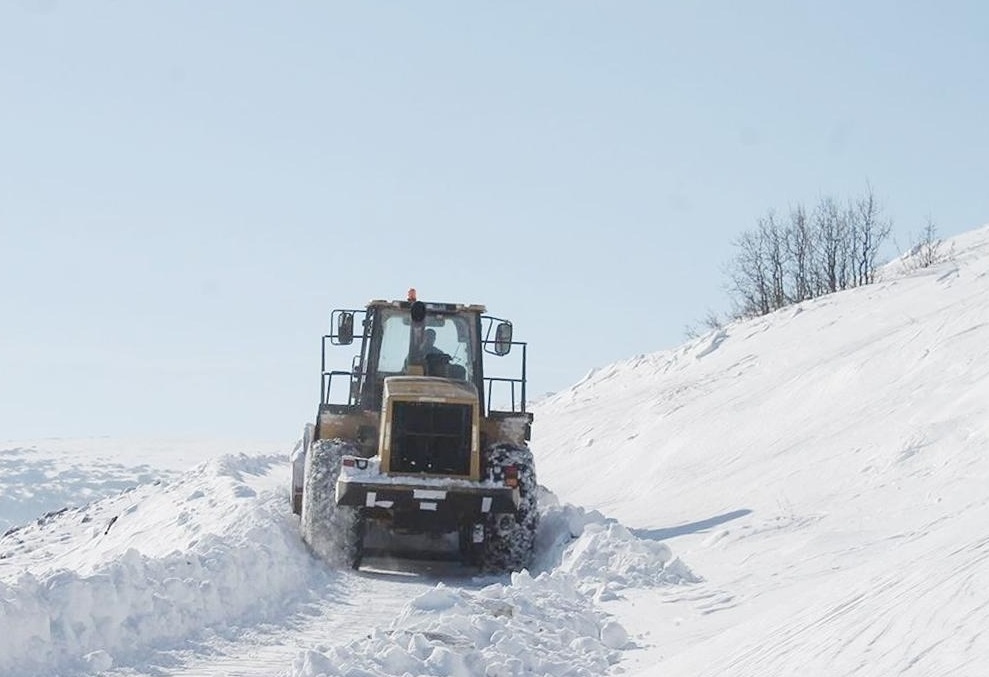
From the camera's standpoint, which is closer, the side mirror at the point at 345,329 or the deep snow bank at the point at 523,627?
the deep snow bank at the point at 523,627

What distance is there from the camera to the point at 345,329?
15.0 m

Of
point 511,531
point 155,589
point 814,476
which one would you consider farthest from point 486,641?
point 814,476

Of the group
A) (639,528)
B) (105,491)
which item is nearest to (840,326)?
(639,528)

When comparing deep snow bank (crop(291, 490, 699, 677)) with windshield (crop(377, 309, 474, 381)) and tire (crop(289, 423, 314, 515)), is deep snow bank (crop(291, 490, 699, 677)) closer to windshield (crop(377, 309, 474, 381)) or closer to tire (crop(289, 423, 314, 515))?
windshield (crop(377, 309, 474, 381))

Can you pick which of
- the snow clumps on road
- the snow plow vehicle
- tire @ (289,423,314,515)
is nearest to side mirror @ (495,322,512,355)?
the snow plow vehicle

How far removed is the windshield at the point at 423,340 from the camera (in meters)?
15.6

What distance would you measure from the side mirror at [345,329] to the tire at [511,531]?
200 cm

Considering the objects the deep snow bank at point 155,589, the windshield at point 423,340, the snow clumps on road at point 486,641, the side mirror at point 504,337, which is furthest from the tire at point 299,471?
the snow clumps on road at point 486,641

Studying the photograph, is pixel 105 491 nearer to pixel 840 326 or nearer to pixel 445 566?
pixel 840 326

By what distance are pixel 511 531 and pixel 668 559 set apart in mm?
2250

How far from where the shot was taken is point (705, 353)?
114 feet

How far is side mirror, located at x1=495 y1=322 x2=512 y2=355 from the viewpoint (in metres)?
15.0

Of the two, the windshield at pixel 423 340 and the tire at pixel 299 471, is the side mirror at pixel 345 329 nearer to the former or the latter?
the windshield at pixel 423 340

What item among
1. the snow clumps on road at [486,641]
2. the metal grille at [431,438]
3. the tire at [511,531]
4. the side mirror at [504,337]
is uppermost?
the side mirror at [504,337]
